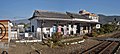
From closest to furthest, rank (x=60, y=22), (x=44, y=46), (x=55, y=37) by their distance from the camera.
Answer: (x=44, y=46) → (x=55, y=37) → (x=60, y=22)

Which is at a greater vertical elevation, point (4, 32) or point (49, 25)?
point (49, 25)

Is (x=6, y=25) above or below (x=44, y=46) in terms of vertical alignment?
above

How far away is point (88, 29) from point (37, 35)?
20751 mm

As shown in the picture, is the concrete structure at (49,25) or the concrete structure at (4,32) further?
the concrete structure at (49,25)

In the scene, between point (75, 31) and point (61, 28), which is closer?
point (61, 28)

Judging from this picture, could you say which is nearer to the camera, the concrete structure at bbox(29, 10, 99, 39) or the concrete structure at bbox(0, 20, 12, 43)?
the concrete structure at bbox(0, 20, 12, 43)

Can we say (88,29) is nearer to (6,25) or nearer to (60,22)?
(60,22)

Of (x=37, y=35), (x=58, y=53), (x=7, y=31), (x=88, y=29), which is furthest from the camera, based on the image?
(x=88, y=29)

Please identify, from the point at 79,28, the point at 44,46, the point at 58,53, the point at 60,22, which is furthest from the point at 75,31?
the point at 58,53

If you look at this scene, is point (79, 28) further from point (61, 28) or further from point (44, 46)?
point (44, 46)

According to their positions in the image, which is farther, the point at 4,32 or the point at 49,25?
the point at 49,25

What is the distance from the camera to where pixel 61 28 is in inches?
1417

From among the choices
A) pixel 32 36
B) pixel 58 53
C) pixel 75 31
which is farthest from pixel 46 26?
pixel 58 53

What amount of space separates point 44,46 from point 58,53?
3660 mm
